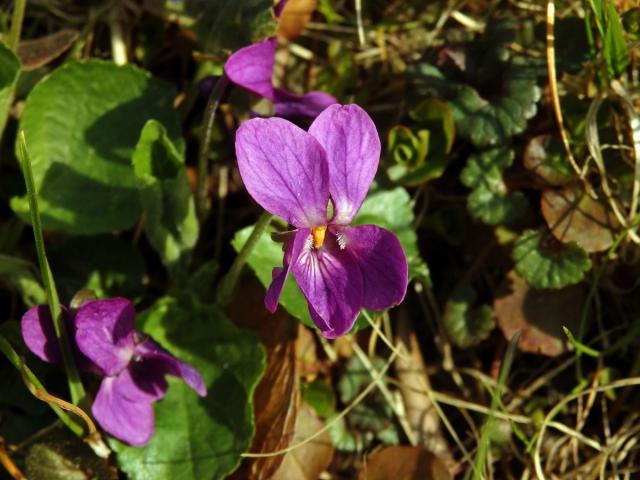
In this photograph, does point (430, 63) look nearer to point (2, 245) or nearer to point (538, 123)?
point (538, 123)

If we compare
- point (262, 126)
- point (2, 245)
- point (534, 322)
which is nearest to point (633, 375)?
point (534, 322)

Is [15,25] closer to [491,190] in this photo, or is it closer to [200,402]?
[200,402]

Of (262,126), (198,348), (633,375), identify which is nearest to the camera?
(262,126)

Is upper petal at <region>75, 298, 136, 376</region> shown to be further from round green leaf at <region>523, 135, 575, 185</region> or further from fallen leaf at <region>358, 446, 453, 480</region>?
round green leaf at <region>523, 135, 575, 185</region>

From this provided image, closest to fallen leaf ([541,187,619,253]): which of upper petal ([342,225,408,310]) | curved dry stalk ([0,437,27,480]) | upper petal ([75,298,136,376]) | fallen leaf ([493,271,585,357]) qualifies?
fallen leaf ([493,271,585,357])

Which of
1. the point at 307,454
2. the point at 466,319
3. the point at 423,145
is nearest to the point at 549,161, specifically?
the point at 423,145
